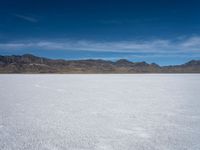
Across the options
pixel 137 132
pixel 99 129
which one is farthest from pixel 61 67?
pixel 137 132

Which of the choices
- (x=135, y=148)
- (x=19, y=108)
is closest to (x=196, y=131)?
(x=135, y=148)

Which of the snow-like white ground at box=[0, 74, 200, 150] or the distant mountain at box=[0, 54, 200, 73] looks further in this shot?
the distant mountain at box=[0, 54, 200, 73]

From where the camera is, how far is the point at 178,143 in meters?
4.17

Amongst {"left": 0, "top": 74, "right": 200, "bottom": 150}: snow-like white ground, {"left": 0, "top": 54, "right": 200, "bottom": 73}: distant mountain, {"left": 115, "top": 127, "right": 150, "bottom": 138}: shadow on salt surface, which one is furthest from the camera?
{"left": 0, "top": 54, "right": 200, "bottom": 73}: distant mountain

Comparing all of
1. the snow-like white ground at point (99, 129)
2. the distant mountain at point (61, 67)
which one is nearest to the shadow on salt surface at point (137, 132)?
the snow-like white ground at point (99, 129)

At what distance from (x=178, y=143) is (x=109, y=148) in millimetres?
1380

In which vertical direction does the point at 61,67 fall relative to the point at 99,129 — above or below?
above

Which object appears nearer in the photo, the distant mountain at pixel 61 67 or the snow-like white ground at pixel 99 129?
the snow-like white ground at pixel 99 129

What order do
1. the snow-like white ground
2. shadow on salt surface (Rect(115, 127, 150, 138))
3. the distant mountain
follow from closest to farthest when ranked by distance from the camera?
the snow-like white ground → shadow on salt surface (Rect(115, 127, 150, 138)) → the distant mountain

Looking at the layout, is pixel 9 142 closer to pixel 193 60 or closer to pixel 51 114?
pixel 51 114


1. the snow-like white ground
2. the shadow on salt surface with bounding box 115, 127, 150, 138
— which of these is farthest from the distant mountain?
the shadow on salt surface with bounding box 115, 127, 150, 138

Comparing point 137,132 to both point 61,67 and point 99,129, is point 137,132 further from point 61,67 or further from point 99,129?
point 61,67

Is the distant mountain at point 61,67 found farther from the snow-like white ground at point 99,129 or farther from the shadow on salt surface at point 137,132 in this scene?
the shadow on salt surface at point 137,132

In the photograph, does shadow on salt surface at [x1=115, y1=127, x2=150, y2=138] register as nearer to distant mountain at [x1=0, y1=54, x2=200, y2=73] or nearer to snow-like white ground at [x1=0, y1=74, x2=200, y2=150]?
snow-like white ground at [x1=0, y1=74, x2=200, y2=150]
